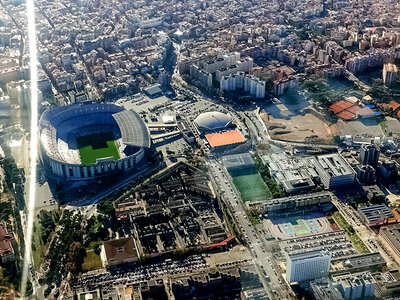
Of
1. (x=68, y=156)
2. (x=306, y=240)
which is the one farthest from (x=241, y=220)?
(x=68, y=156)

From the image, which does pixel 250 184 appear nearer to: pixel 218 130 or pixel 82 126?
pixel 218 130

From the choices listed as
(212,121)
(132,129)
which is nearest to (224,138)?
(212,121)

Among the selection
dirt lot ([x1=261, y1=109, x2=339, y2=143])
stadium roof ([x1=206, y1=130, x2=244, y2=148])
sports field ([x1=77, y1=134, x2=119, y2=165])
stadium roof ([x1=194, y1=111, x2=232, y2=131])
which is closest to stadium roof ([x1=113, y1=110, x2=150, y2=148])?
sports field ([x1=77, y1=134, x2=119, y2=165])

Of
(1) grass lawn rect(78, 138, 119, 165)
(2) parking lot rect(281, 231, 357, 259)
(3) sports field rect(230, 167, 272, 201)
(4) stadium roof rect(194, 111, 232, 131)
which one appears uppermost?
(4) stadium roof rect(194, 111, 232, 131)

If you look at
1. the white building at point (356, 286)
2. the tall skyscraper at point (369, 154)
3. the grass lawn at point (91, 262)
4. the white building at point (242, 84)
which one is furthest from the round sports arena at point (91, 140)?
the white building at point (356, 286)

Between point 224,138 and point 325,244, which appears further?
point 224,138

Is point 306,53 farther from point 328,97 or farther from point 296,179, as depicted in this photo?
point 296,179

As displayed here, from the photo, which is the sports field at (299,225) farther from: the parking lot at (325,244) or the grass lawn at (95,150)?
the grass lawn at (95,150)

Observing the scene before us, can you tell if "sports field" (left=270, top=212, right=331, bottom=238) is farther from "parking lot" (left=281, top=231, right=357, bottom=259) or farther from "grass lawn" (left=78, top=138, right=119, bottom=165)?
"grass lawn" (left=78, top=138, right=119, bottom=165)
